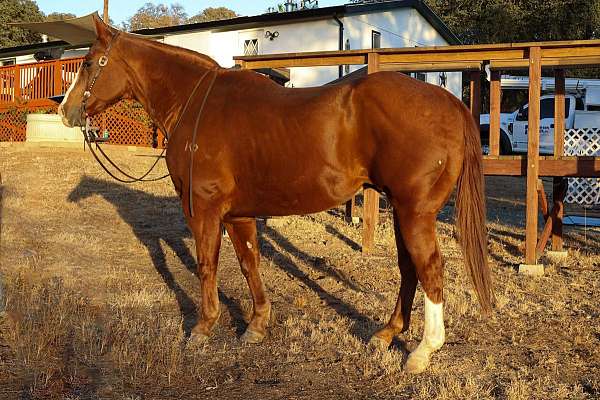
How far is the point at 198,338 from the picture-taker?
4996 mm

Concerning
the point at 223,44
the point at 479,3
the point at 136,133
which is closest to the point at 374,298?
the point at 136,133

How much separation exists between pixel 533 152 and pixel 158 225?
242 inches

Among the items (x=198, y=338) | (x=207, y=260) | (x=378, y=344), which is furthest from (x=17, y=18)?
(x=378, y=344)

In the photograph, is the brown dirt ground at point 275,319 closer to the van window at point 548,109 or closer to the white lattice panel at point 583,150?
the white lattice panel at point 583,150

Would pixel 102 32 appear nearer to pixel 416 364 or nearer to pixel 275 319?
pixel 275 319

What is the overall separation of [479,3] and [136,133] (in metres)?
25.5

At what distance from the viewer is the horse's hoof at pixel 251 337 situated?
5.10 m

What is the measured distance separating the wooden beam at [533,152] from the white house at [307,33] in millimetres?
14652

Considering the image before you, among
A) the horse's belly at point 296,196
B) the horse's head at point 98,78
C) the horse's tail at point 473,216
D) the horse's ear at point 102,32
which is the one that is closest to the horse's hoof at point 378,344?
the horse's tail at point 473,216

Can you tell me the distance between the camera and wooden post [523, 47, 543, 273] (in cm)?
804

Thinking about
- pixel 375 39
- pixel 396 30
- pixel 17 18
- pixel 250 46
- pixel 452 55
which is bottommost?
pixel 452 55

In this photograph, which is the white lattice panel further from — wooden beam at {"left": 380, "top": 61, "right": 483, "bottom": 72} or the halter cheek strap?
the halter cheek strap

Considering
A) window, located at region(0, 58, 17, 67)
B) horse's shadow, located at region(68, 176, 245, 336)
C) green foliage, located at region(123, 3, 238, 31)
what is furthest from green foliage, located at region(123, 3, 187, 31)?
horse's shadow, located at region(68, 176, 245, 336)

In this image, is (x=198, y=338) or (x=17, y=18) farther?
(x=17, y=18)
